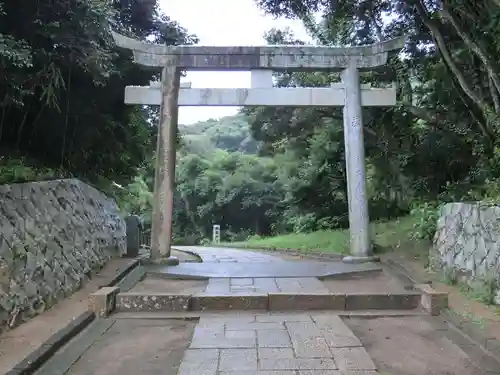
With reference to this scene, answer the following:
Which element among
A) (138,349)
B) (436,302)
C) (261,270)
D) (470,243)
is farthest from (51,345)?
(470,243)

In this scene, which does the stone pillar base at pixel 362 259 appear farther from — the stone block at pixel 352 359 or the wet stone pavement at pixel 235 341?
the stone block at pixel 352 359

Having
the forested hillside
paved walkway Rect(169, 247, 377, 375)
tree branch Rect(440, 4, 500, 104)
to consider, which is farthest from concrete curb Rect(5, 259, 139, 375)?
tree branch Rect(440, 4, 500, 104)

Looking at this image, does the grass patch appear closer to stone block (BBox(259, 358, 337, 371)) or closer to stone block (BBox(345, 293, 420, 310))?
stone block (BBox(345, 293, 420, 310))

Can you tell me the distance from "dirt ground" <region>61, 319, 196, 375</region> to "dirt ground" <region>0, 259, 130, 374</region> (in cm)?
44

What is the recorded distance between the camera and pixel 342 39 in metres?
12.4

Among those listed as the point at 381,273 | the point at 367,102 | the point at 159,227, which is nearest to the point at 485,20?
the point at 367,102

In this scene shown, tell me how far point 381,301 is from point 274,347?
1994 millimetres

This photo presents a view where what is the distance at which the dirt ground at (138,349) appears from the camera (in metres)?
3.76

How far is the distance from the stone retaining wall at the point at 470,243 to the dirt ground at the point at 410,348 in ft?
3.76

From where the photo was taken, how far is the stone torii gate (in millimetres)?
8609

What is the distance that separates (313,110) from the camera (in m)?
14.3

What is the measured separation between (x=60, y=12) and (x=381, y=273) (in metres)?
6.05

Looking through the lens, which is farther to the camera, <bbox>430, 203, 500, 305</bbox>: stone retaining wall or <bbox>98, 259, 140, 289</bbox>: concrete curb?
<bbox>98, 259, 140, 289</bbox>: concrete curb

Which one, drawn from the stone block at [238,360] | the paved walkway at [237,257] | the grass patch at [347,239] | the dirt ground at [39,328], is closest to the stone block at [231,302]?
the dirt ground at [39,328]
